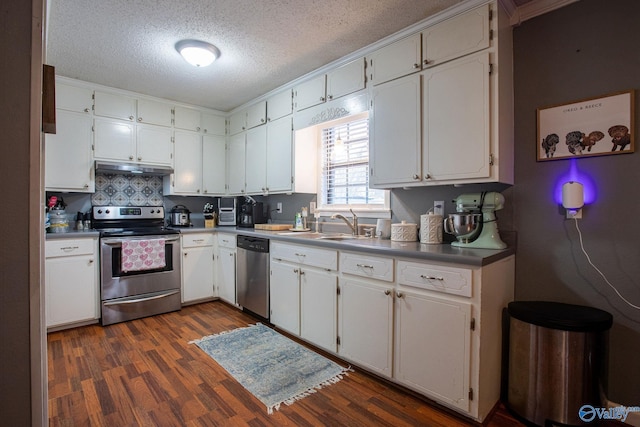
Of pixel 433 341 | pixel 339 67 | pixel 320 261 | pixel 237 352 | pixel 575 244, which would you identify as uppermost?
pixel 339 67

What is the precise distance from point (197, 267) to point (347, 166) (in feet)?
7.13

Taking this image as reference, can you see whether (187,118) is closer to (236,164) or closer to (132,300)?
(236,164)

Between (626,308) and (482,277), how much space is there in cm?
88

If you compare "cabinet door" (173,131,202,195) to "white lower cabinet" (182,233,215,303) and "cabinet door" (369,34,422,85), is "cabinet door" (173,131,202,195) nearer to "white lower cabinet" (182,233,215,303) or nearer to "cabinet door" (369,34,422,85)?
"white lower cabinet" (182,233,215,303)

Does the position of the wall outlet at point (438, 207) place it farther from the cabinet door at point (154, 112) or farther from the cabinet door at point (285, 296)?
the cabinet door at point (154, 112)

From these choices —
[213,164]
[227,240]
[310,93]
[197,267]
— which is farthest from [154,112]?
[310,93]

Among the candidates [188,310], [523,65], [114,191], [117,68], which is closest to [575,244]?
[523,65]

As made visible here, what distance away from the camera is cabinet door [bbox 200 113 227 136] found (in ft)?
14.2

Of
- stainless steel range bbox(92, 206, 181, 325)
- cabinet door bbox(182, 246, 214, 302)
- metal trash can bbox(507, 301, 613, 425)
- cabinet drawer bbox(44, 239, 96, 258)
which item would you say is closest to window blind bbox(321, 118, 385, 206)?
metal trash can bbox(507, 301, 613, 425)

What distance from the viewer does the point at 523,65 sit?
6.95 ft

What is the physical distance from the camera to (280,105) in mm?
3533

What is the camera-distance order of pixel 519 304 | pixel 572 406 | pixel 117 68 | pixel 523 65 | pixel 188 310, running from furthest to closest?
pixel 188 310 < pixel 117 68 < pixel 523 65 < pixel 519 304 < pixel 572 406

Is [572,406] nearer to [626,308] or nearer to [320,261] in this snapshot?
[626,308]

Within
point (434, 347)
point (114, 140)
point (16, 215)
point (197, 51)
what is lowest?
point (434, 347)
